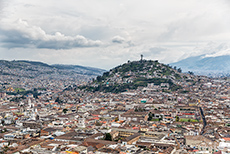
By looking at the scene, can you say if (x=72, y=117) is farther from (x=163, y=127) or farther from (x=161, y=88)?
(x=161, y=88)

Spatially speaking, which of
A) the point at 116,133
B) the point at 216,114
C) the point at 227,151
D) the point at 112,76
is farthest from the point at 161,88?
the point at 227,151

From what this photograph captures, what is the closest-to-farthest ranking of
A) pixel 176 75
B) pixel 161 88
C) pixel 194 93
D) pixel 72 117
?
pixel 72 117, pixel 194 93, pixel 161 88, pixel 176 75

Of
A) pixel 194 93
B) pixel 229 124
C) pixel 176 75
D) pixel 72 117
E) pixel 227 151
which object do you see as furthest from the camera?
pixel 176 75

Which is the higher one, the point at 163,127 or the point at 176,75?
the point at 176,75

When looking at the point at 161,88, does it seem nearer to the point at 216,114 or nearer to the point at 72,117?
the point at 216,114

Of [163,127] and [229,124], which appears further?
[229,124]

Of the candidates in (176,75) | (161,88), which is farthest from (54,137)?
(176,75)
